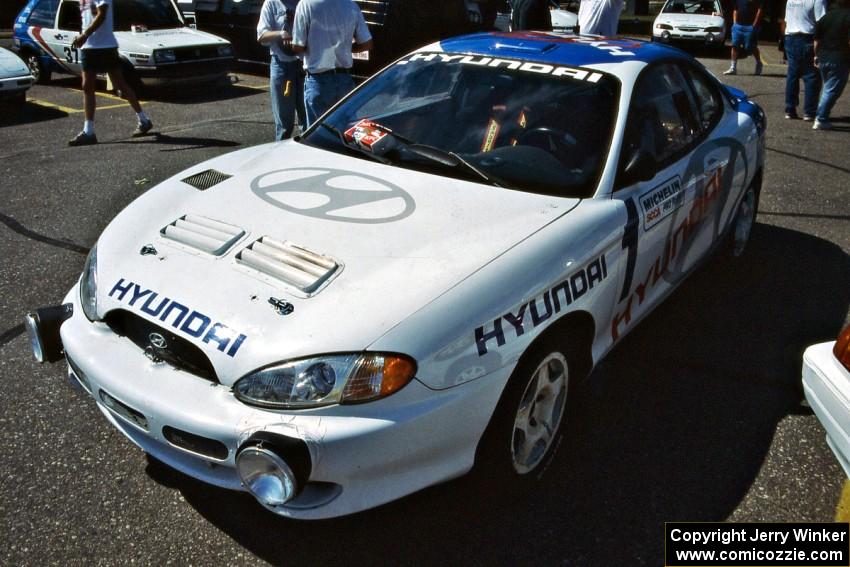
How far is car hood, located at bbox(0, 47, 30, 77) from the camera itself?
895 cm

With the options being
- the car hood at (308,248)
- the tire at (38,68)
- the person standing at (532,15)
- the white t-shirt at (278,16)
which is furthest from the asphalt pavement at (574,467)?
the tire at (38,68)

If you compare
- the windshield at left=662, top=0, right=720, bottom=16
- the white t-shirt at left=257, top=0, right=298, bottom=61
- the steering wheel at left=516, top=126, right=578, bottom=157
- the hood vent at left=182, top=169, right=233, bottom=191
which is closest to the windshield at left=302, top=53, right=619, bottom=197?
the steering wheel at left=516, top=126, right=578, bottom=157

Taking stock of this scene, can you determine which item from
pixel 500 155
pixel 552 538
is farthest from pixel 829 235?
pixel 552 538

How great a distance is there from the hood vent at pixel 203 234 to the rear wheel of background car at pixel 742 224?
303cm

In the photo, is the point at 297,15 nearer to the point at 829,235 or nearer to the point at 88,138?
the point at 88,138

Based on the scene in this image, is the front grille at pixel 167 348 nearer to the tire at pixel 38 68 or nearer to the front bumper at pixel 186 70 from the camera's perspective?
the front bumper at pixel 186 70

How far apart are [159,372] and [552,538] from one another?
1.40 meters

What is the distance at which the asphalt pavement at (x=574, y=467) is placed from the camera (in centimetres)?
246

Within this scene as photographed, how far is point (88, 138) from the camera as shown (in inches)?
298

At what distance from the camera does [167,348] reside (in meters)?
2.38

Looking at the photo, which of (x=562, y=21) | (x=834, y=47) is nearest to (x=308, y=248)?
(x=834, y=47)

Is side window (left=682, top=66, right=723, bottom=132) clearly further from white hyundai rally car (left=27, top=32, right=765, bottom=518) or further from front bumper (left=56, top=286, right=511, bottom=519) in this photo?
front bumper (left=56, top=286, right=511, bottom=519)

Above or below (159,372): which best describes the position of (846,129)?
below

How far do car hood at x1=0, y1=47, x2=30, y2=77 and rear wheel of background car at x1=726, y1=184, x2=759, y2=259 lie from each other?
8.37 metres
